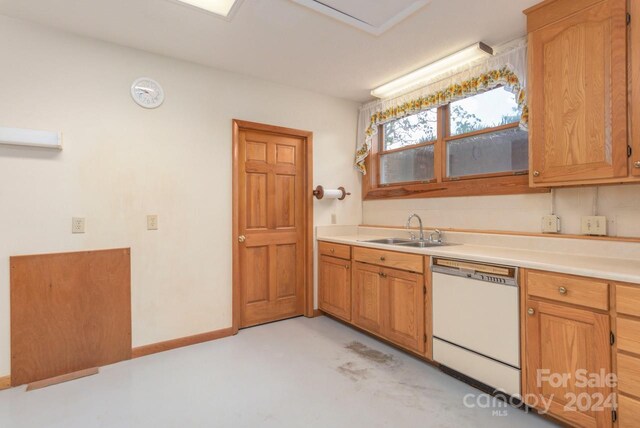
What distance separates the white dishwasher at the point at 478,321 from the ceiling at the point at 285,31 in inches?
65.3

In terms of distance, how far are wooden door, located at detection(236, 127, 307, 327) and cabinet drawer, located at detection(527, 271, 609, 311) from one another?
7.39ft

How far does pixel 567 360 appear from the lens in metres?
1.66

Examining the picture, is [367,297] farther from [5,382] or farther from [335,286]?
[5,382]

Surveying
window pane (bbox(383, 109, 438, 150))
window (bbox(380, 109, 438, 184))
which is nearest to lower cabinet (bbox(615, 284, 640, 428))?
window (bbox(380, 109, 438, 184))

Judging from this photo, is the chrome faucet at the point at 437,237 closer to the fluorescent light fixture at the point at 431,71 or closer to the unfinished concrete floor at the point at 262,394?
the unfinished concrete floor at the point at 262,394

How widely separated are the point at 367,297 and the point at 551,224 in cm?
153

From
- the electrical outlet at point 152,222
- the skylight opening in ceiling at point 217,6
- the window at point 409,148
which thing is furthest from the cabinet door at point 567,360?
the electrical outlet at point 152,222

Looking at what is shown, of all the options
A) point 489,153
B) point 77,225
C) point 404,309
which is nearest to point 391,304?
point 404,309

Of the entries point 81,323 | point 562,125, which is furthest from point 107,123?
point 562,125

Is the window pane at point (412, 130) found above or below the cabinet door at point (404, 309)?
above

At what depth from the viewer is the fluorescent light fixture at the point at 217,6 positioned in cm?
204

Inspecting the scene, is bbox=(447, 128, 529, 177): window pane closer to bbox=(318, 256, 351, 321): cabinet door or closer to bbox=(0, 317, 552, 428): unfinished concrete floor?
bbox=(318, 256, 351, 321): cabinet door

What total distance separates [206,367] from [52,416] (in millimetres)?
890

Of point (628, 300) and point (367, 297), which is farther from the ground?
point (628, 300)
